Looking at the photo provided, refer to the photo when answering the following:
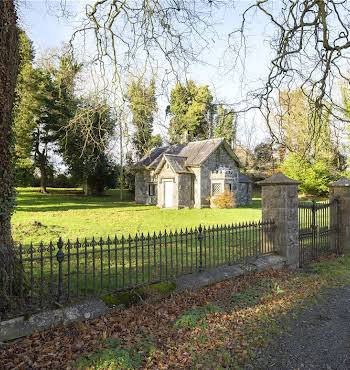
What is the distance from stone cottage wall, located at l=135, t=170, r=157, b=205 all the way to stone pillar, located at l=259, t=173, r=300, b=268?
2496 cm

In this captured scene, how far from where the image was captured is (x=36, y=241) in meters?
11.8

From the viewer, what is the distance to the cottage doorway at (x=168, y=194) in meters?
30.6

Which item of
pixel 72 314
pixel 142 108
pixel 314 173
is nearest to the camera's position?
pixel 72 314

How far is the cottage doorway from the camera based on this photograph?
100ft

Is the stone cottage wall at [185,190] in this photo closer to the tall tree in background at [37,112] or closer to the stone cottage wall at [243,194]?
the stone cottage wall at [243,194]

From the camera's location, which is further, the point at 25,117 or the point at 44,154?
the point at 44,154

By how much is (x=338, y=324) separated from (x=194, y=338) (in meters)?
2.37

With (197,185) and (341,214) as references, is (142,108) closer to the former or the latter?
(341,214)

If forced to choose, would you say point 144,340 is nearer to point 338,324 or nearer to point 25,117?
point 338,324

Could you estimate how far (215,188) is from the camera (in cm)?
3100

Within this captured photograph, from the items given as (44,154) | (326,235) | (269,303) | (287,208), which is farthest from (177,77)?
(44,154)

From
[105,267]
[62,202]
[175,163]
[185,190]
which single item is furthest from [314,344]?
[62,202]

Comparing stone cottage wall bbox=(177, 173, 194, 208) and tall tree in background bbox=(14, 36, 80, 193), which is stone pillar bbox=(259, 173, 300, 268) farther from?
stone cottage wall bbox=(177, 173, 194, 208)

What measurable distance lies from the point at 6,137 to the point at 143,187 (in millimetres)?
29558
